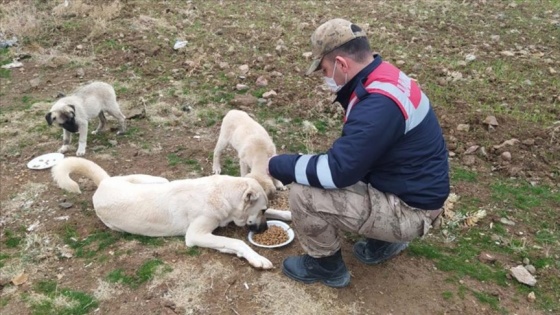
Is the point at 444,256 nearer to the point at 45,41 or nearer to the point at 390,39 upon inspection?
the point at 390,39

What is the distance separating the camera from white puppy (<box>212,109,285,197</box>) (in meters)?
5.16

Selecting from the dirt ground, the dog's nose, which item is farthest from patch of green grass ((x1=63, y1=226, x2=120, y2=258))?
the dog's nose

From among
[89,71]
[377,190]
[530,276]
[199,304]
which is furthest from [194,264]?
[89,71]

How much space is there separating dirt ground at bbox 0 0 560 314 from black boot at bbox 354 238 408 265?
0.09m

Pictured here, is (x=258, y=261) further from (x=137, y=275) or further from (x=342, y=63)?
(x=342, y=63)

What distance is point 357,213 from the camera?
3.56m

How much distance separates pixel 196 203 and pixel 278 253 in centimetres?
92

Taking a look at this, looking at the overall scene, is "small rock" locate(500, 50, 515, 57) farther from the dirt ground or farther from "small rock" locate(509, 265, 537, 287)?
"small rock" locate(509, 265, 537, 287)

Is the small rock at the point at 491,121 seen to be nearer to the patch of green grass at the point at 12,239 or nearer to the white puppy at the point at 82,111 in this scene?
the white puppy at the point at 82,111

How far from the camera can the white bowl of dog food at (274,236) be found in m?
4.46

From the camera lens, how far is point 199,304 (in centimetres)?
Answer: 384

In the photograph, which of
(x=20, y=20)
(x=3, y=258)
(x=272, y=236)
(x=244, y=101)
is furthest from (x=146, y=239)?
(x=20, y=20)

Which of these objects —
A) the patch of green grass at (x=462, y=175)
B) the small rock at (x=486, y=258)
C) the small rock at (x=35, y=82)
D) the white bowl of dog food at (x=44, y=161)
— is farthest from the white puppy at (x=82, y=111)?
the small rock at (x=486, y=258)

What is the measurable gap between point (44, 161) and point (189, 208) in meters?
2.88
